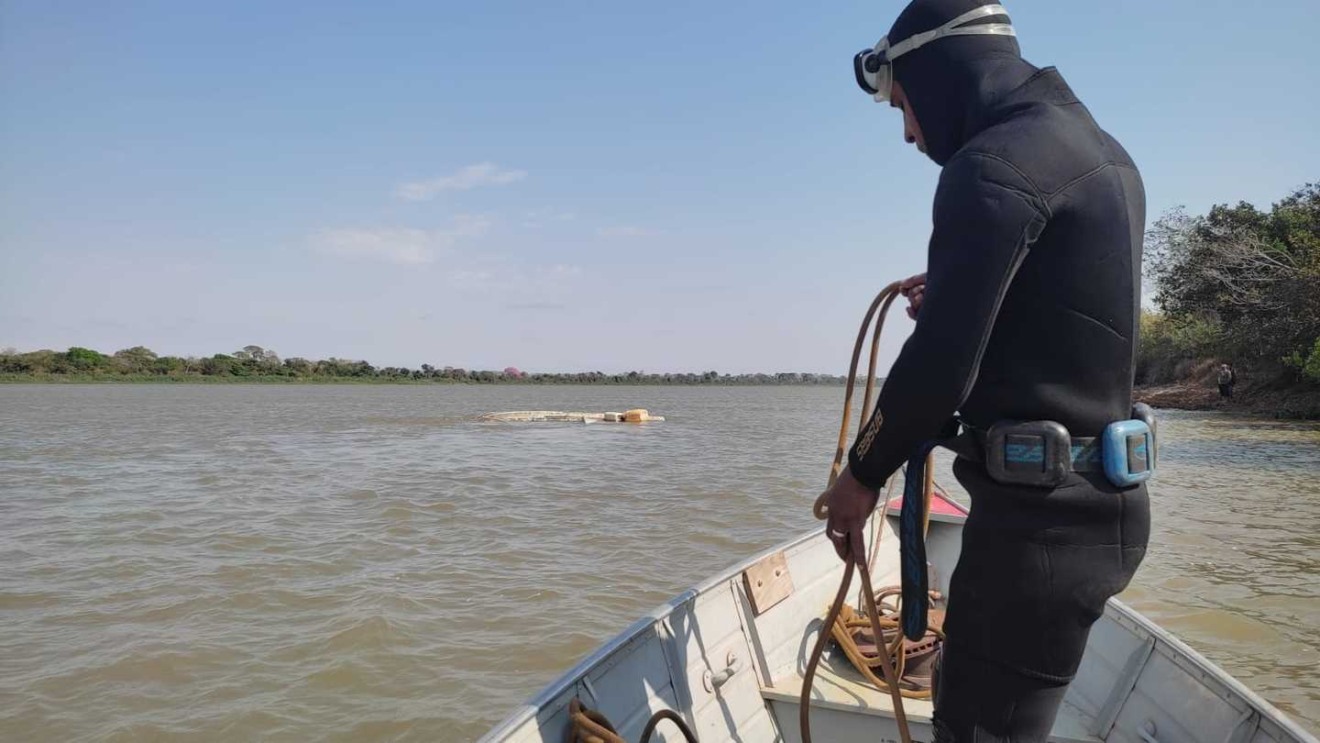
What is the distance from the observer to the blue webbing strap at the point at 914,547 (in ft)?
7.06

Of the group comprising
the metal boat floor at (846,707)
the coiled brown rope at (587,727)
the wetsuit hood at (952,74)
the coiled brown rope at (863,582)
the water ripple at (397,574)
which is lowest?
the water ripple at (397,574)

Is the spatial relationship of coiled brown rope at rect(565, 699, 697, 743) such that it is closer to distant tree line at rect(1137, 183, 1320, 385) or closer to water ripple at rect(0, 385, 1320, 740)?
water ripple at rect(0, 385, 1320, 740)

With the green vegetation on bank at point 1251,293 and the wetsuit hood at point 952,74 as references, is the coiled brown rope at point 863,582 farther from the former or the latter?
the green vegetation on bank at point 1251,293

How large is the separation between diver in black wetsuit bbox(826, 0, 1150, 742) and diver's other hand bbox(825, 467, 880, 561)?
0.03 meters

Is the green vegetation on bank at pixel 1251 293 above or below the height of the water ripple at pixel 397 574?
above

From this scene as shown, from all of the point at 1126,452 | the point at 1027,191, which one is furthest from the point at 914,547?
the point at 1027,191

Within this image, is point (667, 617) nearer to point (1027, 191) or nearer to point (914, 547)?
point (914, 547)

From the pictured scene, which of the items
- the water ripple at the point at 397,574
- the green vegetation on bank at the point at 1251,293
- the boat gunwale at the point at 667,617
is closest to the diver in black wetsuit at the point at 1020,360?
the boat gunwale at the point at 667,617

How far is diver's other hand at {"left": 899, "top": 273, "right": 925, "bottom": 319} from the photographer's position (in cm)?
285

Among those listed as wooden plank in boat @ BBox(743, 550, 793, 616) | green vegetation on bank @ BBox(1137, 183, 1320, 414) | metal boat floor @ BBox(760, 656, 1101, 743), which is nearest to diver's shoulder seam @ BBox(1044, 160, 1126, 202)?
metal boat floor @ BBox(760, 656, 1101, 743)

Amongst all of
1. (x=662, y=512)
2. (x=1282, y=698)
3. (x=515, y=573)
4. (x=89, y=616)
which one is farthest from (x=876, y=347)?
(x=662, y=512)

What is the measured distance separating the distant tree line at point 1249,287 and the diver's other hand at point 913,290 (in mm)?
21732

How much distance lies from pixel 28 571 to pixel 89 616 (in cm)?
230

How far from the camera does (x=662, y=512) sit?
41.6 feet
